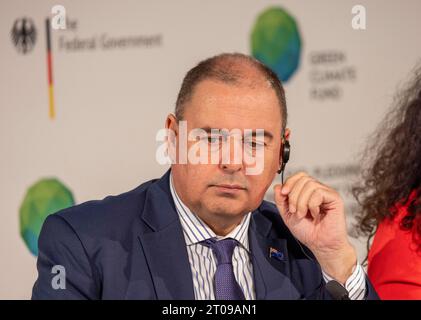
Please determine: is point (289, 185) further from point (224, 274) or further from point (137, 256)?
point (137, 256)

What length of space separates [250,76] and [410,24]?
114 cm

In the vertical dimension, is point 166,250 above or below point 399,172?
below

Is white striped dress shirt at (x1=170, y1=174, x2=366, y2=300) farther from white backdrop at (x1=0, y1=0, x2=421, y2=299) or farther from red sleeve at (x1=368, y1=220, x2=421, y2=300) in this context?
white backdrop at (x1=0, y1=0, x2=421, y2=299)

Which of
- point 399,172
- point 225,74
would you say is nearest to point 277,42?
point 399,172

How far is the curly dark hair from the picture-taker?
1980 millimetres

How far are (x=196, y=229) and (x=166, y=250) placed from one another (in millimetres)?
111

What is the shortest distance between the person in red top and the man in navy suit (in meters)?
0.23

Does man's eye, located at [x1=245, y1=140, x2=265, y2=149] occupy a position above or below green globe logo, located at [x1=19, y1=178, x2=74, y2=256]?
above

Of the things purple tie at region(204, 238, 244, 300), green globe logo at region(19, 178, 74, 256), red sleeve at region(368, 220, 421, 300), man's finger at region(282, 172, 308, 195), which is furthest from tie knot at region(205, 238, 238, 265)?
green globe logo at region(19, 178, 74, 256)

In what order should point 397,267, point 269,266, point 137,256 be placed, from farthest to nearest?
point 397,267, point 269,266, point 137,256

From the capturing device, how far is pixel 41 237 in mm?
1643

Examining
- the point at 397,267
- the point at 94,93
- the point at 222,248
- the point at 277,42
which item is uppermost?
the point at 277,42

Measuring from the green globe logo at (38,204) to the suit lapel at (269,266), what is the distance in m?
0.80

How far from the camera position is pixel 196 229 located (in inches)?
66.3
